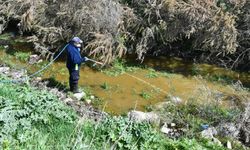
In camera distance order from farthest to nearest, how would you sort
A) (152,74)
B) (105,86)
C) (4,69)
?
(152,74), (4,69), (105,86)

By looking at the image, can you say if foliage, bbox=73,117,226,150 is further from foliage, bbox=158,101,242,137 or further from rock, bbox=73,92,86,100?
rock, bbox=73,92,86,100

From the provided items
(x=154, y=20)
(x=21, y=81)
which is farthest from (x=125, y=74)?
(x=21, y=81)

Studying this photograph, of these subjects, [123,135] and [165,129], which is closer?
[123,135]

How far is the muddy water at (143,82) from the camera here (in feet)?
31.2

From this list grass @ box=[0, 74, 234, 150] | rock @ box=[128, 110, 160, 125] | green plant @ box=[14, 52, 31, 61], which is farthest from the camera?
green plant @ box=[14, 52, 31, 61]

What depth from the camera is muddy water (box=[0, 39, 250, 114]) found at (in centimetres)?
950

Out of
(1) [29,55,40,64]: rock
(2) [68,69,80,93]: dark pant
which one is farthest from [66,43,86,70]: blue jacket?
(1) [29,55,40,64]: rock

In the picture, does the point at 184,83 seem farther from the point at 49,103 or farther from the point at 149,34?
the point at 49,103

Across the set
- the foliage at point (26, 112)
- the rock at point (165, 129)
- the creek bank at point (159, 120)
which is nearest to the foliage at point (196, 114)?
the creek bank at point (159, 120)

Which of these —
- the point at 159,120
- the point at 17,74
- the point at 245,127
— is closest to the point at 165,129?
the point at 159,120

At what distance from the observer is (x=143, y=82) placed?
10.3 meters

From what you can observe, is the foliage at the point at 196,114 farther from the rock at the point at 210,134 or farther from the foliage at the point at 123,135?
the foliage at the point at 123,135

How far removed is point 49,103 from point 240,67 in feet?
21.3

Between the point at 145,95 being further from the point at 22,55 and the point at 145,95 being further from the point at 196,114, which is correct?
the point at 22,55
